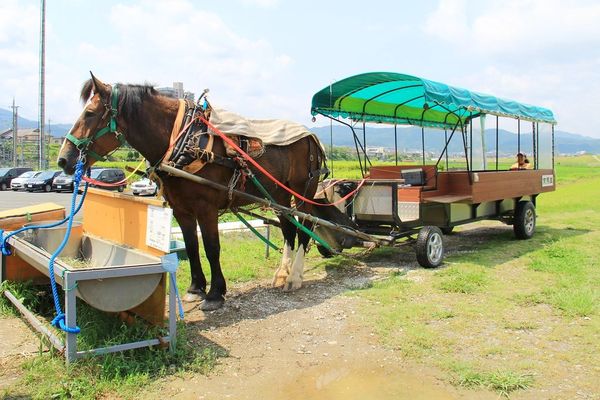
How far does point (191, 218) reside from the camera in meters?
5.28

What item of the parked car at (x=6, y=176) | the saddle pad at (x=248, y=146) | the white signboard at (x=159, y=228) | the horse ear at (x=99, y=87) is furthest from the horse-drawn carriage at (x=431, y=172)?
the parked car at (x=6, y=176)

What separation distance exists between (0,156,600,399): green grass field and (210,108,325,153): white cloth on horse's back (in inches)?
76.1

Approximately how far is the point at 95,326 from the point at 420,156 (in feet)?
26.4

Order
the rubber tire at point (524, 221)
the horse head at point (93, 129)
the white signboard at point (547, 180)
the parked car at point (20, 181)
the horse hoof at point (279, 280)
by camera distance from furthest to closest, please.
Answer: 1. the parked car at point (20, 181)
2. the white signboard at point (547, 180)
3. the rubber tire at point (524, 221)
4. the horse hoof at point (279, 280)
5. the horse head at point (93, 129)

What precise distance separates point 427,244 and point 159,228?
4087 millimetres

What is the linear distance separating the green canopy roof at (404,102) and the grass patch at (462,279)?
227 centimetres

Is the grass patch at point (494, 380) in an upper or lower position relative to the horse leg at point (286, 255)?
lower

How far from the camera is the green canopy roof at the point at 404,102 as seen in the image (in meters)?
7.27

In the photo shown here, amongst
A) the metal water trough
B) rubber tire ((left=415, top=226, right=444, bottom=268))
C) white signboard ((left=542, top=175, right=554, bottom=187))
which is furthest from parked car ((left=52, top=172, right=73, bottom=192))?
the metal water trough

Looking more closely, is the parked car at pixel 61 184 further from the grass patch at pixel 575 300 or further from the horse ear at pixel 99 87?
the grass patch at pixel 575 300

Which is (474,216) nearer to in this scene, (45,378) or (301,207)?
→ (301,207)

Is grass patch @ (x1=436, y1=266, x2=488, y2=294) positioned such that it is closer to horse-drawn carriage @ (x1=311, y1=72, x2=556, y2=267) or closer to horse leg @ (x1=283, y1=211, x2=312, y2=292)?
horse-drawn carriage @ (x1=311, y1=72, x2=556, y2=267)

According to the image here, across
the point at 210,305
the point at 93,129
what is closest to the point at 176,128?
the point at 93,129

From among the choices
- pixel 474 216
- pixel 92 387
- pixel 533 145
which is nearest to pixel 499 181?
pixel 474 216
